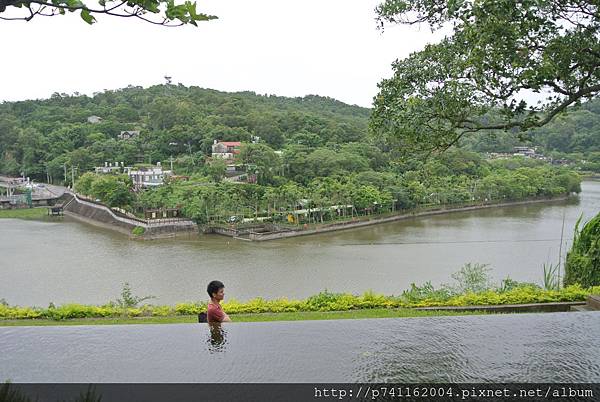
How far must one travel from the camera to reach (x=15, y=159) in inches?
1770

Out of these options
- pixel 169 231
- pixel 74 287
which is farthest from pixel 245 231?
pixel 74 287

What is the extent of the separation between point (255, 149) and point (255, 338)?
1288 inches

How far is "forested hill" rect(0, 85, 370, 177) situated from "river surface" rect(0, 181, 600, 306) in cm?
1518

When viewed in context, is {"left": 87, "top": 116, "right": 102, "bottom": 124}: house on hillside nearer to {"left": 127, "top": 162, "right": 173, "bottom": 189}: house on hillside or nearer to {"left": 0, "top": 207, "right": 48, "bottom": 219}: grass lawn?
{"left": 127, "top": 162, "right": 173, "bottom": 189}: house on hillside

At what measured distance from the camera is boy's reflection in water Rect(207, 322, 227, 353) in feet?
6.82

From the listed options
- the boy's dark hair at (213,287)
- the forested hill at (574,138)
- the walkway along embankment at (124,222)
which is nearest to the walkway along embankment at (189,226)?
the walkway along embankment at (124,222)

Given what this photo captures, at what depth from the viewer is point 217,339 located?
2189 mm

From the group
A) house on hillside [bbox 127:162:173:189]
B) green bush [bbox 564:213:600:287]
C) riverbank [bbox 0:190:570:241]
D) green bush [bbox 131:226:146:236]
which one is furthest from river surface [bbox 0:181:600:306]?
house on hillside [bbox 127:162:173:189]

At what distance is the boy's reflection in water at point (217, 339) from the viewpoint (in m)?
2.08

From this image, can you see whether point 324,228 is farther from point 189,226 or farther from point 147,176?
point 147,176

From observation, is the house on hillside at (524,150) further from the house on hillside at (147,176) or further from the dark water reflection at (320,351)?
the dark water reflection at (320,351)

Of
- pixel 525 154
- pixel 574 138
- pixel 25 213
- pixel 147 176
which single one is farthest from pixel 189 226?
pixel 574 138

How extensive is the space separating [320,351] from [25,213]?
33.0 metres

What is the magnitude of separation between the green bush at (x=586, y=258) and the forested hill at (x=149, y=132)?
3351cm
